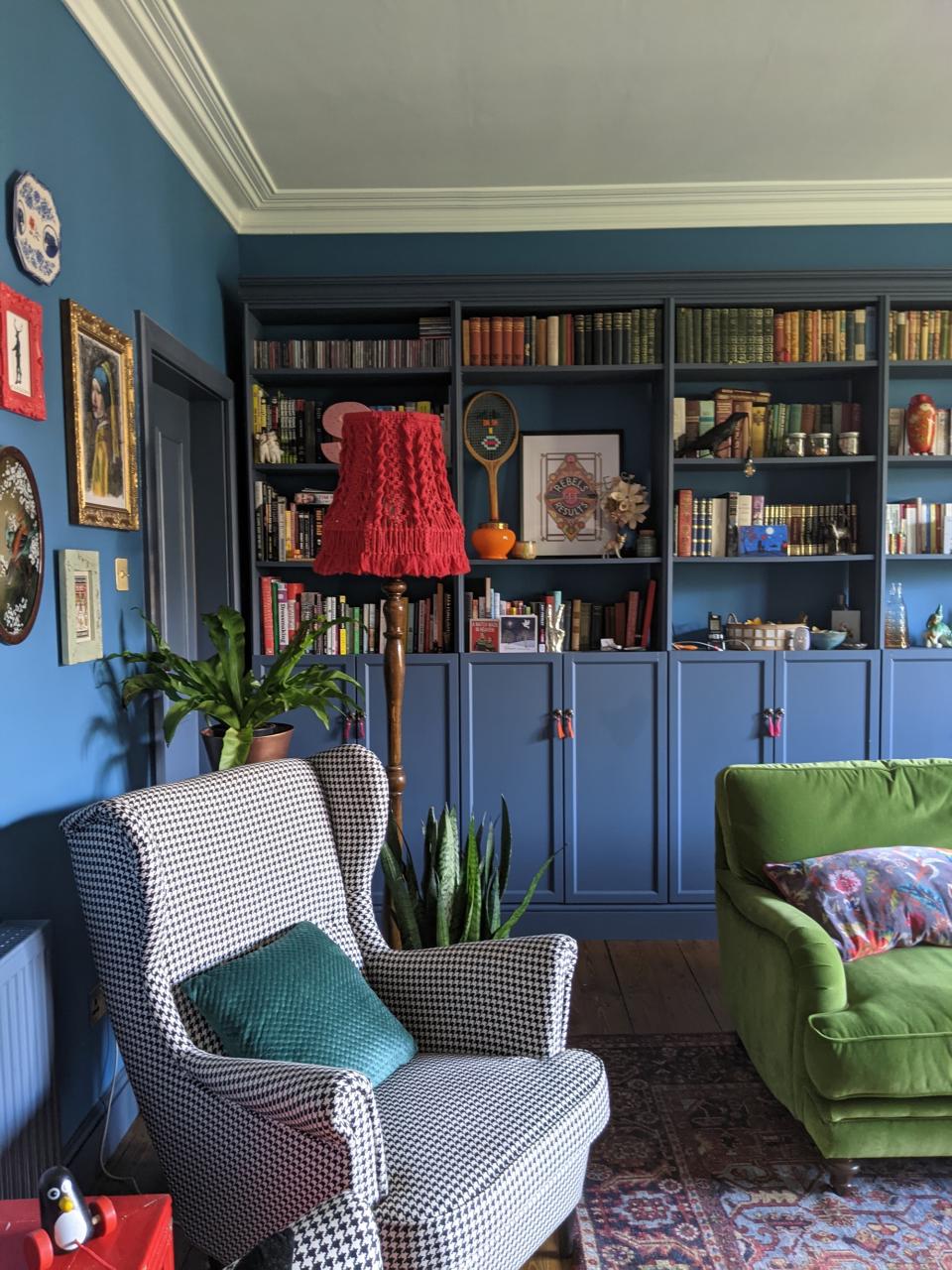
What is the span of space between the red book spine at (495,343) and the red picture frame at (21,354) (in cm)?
183

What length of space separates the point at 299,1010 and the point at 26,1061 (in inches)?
19.6

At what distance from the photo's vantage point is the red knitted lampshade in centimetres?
227

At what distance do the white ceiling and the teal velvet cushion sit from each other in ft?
7.23

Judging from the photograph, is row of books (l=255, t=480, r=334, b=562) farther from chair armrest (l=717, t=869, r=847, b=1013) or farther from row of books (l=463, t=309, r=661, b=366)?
chair armrest (l=717, t=869, r=847, b=1013)

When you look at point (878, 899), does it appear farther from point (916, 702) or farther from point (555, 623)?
point (555, 623)

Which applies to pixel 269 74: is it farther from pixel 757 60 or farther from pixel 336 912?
pixel 336 912

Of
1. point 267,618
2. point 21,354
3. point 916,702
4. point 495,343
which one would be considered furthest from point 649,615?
point 21,354

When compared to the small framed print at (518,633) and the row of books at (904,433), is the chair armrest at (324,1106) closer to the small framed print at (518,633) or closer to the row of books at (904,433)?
the small framed print at (518,633)

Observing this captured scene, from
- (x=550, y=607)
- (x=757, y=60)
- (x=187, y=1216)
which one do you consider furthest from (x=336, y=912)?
(x=757, y=60)

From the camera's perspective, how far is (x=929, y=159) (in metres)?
3.28

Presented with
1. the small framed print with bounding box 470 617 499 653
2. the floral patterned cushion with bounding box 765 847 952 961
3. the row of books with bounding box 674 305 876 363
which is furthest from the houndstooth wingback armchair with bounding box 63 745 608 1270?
the row of books with bounding box 674 305 876 363

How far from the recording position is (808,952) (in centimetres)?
200

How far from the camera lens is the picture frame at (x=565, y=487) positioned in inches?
145

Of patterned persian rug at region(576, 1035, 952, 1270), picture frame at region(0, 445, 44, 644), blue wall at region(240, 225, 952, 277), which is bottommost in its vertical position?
patterned persian rug at region(576, 1035, 952, 1270)
